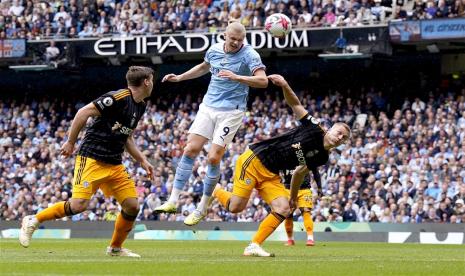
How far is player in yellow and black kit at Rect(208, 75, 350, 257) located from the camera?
15266 millimetres

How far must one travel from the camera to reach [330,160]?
33125mm

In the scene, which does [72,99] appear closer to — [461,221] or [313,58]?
[313,58]

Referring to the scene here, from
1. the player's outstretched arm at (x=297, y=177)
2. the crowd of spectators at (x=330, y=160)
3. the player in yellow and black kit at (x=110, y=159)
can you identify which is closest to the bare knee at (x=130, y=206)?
the player in yellow and black kit at (x=110, y=159)

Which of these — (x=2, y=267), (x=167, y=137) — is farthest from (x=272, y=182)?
(x=167, y=137)

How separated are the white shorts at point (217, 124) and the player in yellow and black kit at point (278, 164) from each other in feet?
4.03

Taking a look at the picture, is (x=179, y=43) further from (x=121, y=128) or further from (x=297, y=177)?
(x=121, y=128)

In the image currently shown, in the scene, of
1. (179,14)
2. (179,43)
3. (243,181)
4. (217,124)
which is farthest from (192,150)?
(179,14)

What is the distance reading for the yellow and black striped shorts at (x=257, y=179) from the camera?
15.7 metres

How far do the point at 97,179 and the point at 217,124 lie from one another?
2.94 metres

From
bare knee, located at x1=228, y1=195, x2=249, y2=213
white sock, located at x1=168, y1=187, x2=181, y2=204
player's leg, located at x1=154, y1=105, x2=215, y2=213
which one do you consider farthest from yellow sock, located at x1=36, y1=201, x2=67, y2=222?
bare knee, located at x1=228, y1=195, x2=249, y2=213

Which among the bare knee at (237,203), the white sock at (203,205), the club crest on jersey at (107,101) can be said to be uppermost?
the club crest on jersey at (107,101)

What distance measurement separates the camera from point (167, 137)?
124 feet

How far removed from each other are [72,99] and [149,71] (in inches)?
1150

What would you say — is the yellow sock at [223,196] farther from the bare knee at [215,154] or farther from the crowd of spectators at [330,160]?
the crowd of spectators at [330,160]
